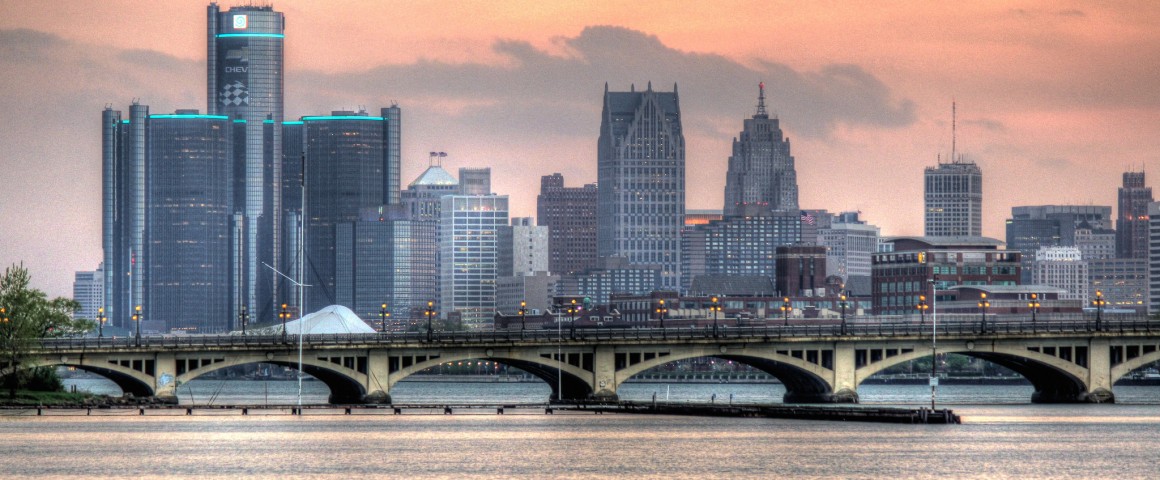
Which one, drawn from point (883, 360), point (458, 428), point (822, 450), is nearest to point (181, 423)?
point (458, 428)

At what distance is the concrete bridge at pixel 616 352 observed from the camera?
175 meters

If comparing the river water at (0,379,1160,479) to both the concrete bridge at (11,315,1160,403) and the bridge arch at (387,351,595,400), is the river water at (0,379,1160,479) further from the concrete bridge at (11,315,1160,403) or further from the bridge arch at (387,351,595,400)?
the bridge arch at (387,351,595,400)

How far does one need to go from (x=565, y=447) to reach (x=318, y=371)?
61565 millimetres

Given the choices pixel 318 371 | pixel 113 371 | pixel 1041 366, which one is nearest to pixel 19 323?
pixel 113 371

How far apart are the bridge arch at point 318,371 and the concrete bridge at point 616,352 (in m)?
0.15

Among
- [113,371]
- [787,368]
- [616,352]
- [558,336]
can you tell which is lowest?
[787,368]

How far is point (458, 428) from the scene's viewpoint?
473 ft

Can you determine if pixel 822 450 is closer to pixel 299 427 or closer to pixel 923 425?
pixel 923 425

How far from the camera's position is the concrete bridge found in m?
175

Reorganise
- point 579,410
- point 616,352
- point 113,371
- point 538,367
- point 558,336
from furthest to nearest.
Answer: point 538,367 → point 558,336 → point 616,352 → point 113,371 → point 579,410

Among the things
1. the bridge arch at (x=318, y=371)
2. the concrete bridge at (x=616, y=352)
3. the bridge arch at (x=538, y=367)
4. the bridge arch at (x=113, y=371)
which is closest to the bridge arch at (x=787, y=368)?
the concrete bridge at (x=616, y=352)

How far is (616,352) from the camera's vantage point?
178625mm

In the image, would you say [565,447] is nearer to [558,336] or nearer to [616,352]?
[616,352]

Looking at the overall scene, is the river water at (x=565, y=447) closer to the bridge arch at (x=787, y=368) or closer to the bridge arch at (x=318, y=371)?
Answer: the bridge arch at (x=318, y=371)
